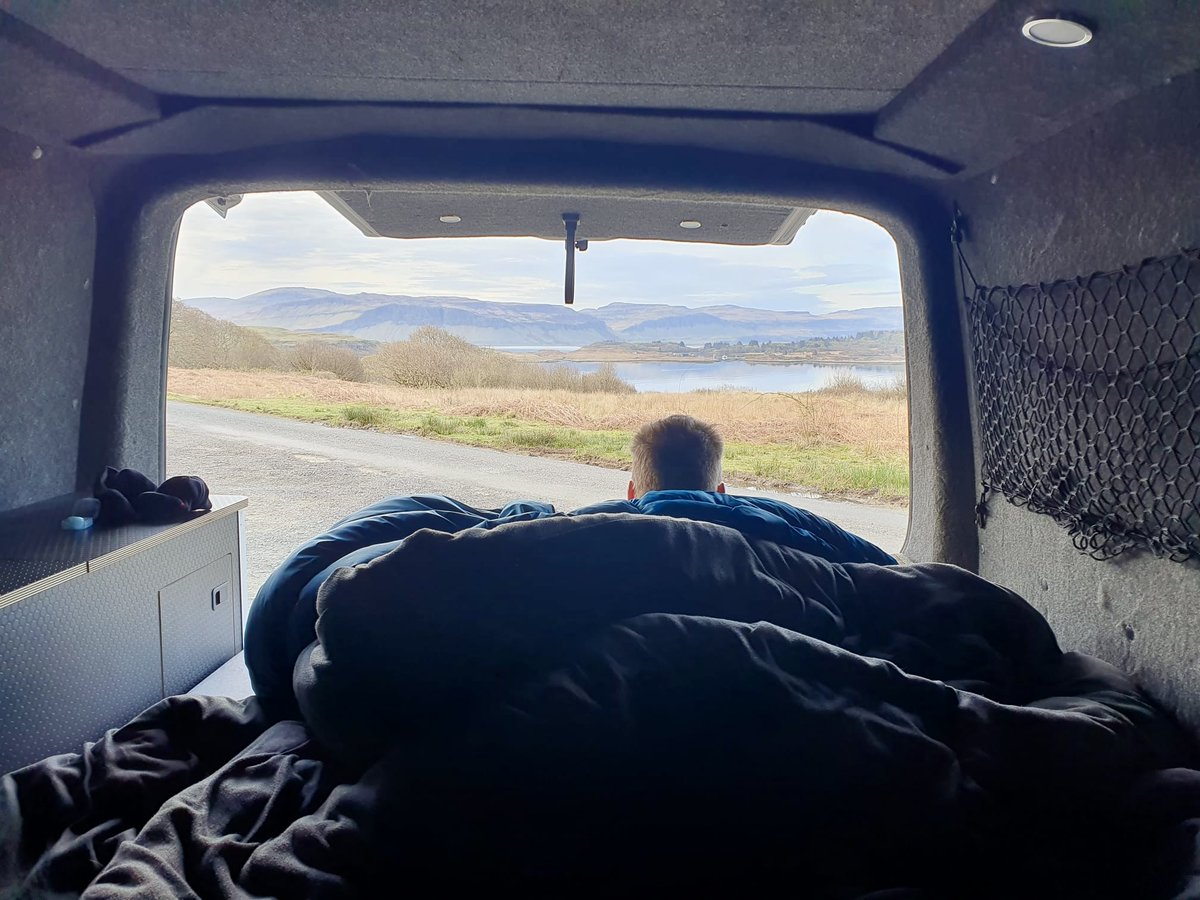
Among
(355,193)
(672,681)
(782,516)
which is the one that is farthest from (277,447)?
(672,681)

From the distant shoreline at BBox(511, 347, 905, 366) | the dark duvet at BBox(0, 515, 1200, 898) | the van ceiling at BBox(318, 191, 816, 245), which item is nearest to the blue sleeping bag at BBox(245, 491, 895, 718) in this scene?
the dark duvet at BBox(0, 515, 1200, 898)

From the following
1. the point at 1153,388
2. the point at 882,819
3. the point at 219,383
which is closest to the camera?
the point at 882,819

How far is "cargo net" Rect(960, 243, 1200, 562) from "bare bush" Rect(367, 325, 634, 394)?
3.34 feet

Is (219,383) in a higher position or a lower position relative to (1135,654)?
higher

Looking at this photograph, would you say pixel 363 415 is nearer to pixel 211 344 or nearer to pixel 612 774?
pixel 211 344

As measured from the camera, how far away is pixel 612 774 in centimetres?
98

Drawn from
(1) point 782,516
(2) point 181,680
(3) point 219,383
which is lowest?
(2) point 181,680

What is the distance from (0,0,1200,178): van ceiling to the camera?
1342 millimetres

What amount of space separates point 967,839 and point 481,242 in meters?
2.15

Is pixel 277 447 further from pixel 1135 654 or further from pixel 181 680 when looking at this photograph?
pixel 1135 654

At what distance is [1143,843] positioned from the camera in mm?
1054

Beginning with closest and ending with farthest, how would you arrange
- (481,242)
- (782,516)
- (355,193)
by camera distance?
(782,516), (355,193), (481,242)

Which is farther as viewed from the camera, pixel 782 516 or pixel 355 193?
pixel 355 193

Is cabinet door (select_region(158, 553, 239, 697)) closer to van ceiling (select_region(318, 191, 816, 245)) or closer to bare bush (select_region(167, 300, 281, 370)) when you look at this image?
bare bush (select_region(167, 300, 281, 370))
